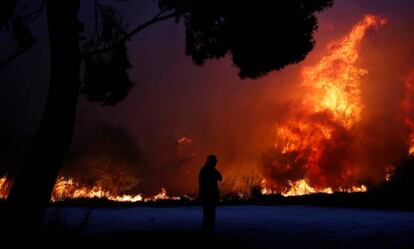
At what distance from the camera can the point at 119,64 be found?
10742 millimetres

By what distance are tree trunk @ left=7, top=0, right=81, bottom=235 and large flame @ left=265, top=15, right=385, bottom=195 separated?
74.1 feet

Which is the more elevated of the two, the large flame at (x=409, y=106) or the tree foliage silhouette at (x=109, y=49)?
the large flame at (x=409, y=106)

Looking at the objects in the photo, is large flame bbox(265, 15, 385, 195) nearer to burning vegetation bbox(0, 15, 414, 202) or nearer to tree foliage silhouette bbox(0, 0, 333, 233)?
burning vegetation bbox(0, 15, 414, 202)

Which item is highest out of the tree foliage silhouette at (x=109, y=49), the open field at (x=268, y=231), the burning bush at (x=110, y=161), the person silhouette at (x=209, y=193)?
the burning bush at (x=110, y=161)

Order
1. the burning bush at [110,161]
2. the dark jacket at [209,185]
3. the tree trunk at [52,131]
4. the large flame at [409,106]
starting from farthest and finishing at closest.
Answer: the burning bush at [110,161]
the large flame at [409,106]
the dark jacket at [209,185]
the tree trunk at [52,131]

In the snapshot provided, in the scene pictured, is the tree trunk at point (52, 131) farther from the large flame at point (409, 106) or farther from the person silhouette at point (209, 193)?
the large flame at point (409, 106)

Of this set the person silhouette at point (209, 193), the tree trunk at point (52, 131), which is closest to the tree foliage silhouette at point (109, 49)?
the tree trunk at point (52, 131)

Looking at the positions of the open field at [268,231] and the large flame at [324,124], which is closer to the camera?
the open field at [268,231]

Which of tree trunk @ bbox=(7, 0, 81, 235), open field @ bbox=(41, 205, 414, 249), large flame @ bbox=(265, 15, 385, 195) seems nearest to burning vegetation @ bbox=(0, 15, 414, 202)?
large flame @ bbox=(265, 15, 385, 195)

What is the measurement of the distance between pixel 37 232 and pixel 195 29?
20.2ft

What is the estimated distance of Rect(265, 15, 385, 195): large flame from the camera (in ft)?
96.2

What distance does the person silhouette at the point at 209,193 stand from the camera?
9547mm

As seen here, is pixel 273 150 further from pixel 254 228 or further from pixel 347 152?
pixel 254 228

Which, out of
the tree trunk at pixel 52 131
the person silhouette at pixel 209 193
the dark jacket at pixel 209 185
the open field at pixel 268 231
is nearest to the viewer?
the tree trunk at pixel 52 131
